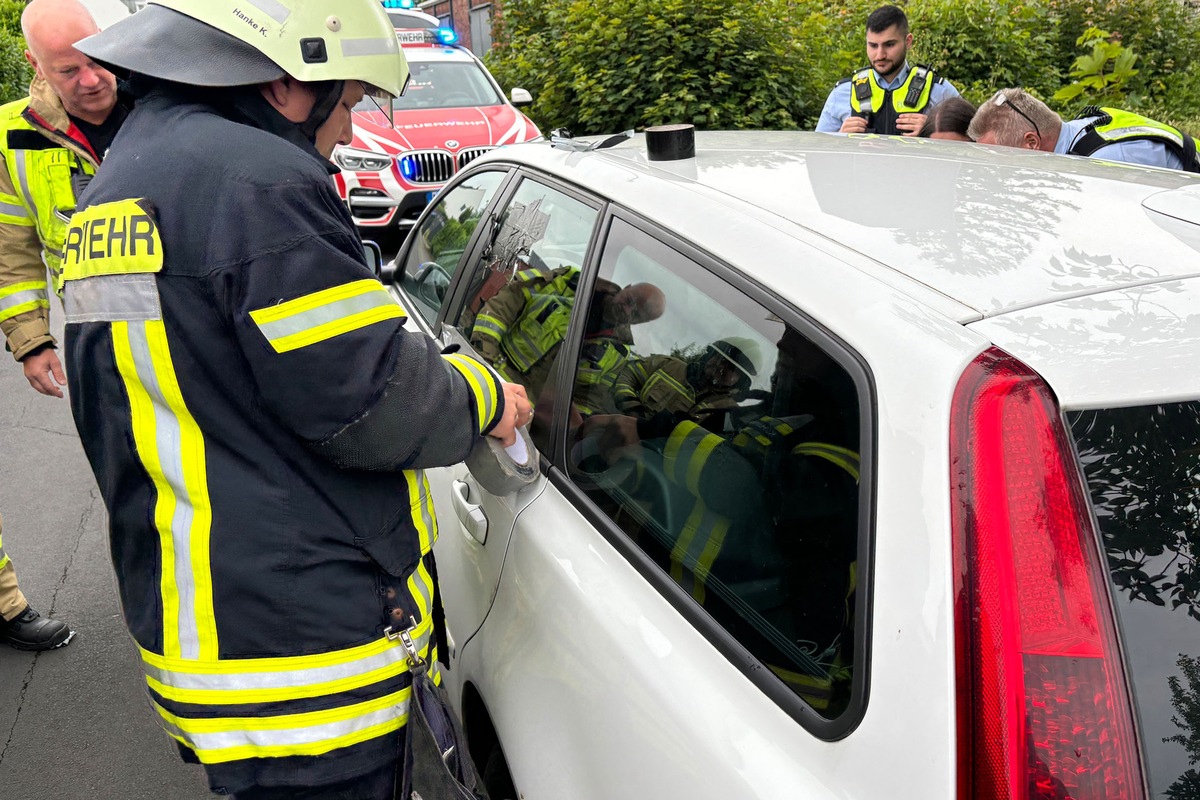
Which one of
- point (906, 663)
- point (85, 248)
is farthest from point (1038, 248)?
point (85, 248)

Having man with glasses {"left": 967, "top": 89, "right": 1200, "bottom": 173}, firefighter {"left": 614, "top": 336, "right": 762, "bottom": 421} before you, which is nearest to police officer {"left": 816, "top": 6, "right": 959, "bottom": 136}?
man with glasses {"left": 967, "top": 89, "right": 1200, "bottom": 173}

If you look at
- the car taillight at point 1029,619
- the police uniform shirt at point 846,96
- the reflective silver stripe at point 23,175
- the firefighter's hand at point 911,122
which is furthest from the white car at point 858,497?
the police uniform shirt at point 846,96

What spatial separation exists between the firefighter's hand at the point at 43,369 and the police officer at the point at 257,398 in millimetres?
1899

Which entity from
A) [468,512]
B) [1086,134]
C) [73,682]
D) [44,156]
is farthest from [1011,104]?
[73,682]

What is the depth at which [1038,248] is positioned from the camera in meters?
1.34

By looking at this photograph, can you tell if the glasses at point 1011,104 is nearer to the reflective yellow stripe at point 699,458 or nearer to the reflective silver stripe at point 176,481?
the reflective yellow stripe at point 699,458

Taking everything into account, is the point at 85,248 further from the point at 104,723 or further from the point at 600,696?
the point at 104,723

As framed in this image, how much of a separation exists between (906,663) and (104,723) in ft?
9.25

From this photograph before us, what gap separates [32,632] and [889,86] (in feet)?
15.6

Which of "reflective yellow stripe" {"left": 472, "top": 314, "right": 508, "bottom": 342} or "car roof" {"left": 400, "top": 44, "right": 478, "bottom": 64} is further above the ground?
"car roof" {"left": 400, "top": 44, "right": 478, "bottom": 64}

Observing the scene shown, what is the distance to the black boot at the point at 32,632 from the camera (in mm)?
3297

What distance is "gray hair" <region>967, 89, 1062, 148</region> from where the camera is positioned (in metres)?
3.54

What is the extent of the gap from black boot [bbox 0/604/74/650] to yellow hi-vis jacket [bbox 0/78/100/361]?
0.93 meters

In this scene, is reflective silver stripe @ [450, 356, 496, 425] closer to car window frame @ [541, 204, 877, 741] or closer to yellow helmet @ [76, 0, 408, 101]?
car window frame @ [541, 204, 877, 741]
